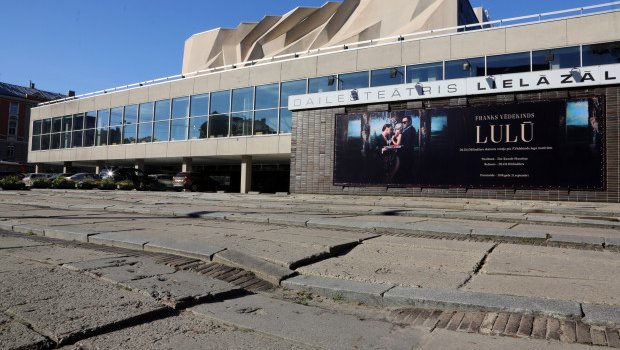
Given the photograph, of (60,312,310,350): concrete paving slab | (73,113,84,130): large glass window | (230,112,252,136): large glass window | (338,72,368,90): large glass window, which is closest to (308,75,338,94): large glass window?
(338,72,368,90): large glass window

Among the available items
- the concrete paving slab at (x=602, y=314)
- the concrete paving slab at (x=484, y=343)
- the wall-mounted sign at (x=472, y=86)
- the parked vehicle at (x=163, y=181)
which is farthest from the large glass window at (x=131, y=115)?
the concrete paving slab at (x=602, y=314)

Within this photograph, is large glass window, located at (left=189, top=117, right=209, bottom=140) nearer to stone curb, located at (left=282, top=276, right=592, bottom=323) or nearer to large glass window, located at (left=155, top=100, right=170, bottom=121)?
large glass window, located at (left=155, top=100, right=170, bottom=121)

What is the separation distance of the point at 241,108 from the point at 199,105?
4398 millimetres

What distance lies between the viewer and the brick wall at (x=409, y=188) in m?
14.5

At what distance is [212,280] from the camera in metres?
4.79

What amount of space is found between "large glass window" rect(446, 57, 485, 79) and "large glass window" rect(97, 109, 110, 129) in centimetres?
3079

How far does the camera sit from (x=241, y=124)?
1172 inches

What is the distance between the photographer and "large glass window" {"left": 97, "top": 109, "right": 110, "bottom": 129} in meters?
39.5

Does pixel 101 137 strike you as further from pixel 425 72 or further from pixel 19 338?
pixel 19 338

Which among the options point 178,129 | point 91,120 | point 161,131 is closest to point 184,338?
point 178,129

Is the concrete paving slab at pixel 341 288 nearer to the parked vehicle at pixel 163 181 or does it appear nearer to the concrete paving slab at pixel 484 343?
the concrete paving slab at pixel 484 343

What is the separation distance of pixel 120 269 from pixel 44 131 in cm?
4927

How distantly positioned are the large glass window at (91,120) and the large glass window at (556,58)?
1446 inches

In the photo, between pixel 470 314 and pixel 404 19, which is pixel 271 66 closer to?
pixel 404 19
